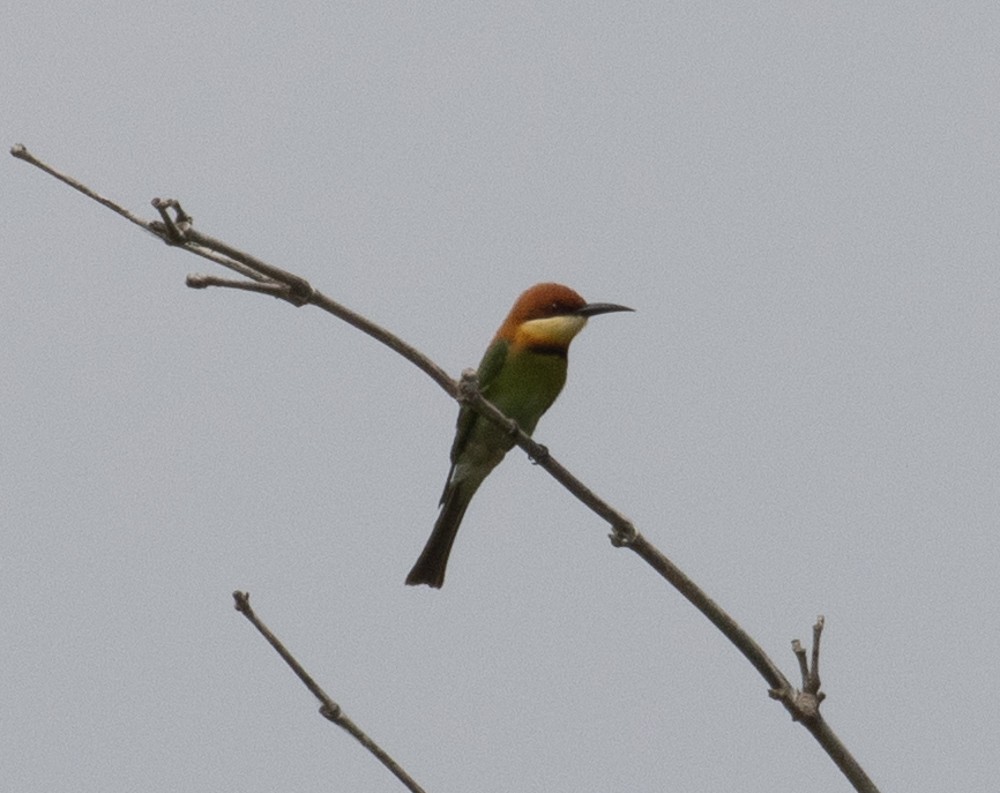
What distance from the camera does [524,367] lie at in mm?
5422

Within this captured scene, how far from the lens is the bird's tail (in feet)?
18.7

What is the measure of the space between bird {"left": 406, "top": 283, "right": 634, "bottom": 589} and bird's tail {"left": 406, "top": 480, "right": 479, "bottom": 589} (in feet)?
0.49

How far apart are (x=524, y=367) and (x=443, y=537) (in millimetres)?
728

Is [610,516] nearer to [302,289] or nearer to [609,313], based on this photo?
[302,289]

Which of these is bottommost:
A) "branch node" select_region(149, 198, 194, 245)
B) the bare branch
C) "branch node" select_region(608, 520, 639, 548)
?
the bare branch

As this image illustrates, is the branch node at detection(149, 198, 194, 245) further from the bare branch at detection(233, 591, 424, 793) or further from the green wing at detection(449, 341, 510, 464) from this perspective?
the green wing at detection(449, 341, 510, 464)

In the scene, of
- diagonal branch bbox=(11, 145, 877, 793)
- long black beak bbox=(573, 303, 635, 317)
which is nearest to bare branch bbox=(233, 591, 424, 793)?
diagonal branch bbox=(11, 145, 877, 793)

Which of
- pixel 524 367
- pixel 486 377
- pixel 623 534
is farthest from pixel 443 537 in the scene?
pixel 623 534

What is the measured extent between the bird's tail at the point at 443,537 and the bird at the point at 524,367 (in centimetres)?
15

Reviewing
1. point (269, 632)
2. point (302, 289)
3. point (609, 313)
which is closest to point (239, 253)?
point (302, 289)

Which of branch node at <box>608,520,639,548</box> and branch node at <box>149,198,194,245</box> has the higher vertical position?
branch node at <box>149,198,194,245</box>

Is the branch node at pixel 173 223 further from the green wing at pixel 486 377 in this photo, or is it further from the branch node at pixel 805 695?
the green wing at pixel 486 377

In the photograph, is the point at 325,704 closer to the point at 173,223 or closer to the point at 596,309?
the point at 173,223

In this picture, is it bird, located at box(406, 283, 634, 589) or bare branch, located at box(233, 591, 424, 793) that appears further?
bird, located at box(406, 283, 634, 589)
